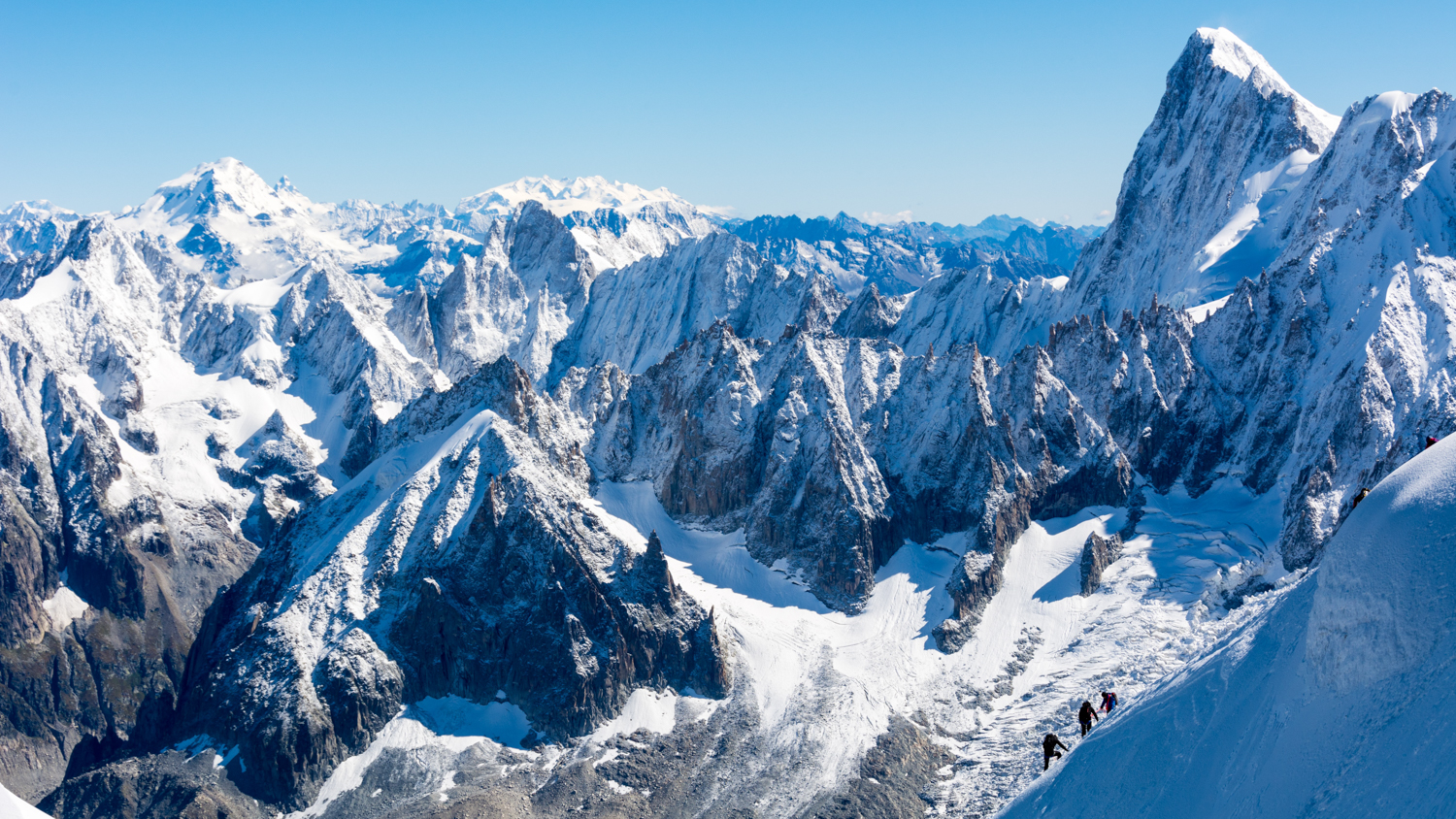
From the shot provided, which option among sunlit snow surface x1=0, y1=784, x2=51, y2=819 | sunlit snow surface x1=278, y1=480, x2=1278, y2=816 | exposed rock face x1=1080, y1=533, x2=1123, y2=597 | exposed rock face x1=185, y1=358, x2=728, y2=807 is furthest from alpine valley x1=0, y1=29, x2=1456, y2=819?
sunlit snow surface x1=0, y1=784, x2=51, y2=819

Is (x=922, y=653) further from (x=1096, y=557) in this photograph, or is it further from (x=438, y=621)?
(x=438, y=621)

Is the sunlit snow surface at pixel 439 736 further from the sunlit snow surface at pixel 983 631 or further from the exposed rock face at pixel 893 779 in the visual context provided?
the exposed rock face at pixel 893 779

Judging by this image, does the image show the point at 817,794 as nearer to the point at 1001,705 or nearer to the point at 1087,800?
the point at 1001,705

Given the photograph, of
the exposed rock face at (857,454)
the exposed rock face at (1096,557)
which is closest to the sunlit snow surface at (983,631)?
the exposed rock face at (1096,557)

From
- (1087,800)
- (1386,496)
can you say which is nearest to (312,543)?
(1087,800)

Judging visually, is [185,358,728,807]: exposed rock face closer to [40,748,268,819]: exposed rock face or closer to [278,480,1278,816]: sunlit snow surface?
[40,748,268,819]: exposed rock face
